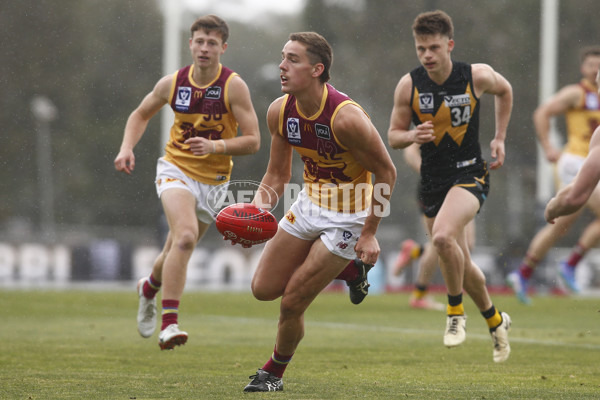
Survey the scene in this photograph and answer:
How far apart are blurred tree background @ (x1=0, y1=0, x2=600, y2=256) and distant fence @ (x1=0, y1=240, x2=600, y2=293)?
2.38 ft

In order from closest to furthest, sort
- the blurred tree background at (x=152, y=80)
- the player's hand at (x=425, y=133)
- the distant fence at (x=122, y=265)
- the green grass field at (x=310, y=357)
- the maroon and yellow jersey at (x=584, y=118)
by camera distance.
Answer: the green grass field at (x=310, y=357) < the player's hand at (x=425, y=133) < the maroon and yellow jersey at (x=584, y=118) < the distant fence at (x=122, y=265) < the blurred tree background at (x=152, y=80)

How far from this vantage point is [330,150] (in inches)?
223

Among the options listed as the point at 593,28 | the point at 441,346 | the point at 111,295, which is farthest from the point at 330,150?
the point at 593,28

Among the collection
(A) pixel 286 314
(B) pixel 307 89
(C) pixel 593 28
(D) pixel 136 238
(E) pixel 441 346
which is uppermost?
(C) pixel 593 28

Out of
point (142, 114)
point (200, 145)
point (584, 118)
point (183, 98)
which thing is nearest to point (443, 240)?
point (200, 145)

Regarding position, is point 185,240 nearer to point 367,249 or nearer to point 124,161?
point 124,161

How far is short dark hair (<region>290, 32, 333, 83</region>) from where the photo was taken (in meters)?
5.57

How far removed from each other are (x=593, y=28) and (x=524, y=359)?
23.7 meters

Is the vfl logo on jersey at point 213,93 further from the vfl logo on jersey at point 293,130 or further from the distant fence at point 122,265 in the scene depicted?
the distant fence at point 122,265

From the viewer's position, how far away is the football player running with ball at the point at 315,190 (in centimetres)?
549

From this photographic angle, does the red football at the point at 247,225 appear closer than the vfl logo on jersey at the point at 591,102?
Yes

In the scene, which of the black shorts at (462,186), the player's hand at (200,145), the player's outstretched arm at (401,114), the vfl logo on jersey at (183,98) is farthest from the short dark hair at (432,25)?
the vfl logo on jersey at (183,98)

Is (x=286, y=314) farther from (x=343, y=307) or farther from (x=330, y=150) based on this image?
(x=343, y=307)

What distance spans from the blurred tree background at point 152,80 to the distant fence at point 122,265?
0.73m
